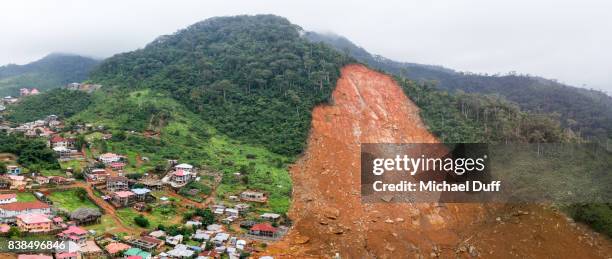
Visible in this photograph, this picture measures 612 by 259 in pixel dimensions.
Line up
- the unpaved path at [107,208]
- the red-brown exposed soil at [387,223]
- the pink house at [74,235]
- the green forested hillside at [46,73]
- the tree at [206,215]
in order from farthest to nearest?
1. the green forested hillside at [46,73]
2. the tree at [206,215]
3. the red-brown exposed soil at [387,223]
4. the unpaved path at [107,208]
5. the pink house at [74,235]

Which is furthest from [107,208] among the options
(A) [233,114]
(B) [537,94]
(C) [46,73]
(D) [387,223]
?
(B) [537,94]

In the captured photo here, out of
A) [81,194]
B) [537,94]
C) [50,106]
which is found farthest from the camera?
[537,94]

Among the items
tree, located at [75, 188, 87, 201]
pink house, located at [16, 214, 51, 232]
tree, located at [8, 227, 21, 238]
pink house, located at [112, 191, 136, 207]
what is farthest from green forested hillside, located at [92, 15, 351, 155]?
tree, located at [8, 227, 21, 238]

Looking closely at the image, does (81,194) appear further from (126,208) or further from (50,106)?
(50,106)

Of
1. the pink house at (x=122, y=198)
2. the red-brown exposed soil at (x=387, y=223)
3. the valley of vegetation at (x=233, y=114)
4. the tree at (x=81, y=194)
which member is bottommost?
the red-brown exposed soil at (x=387, y=223)

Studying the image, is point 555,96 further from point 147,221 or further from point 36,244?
point 36,244

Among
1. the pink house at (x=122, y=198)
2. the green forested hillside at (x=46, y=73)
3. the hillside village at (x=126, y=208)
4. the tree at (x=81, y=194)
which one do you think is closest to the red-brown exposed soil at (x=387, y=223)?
the hillside village at (x=126, y=208)

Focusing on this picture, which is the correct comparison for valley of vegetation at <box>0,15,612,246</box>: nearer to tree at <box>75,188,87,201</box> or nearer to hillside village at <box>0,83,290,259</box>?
hillside village at <box>0,83,290,259</box>

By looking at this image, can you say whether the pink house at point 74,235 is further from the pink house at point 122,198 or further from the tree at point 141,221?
the pink house at point 122,198
